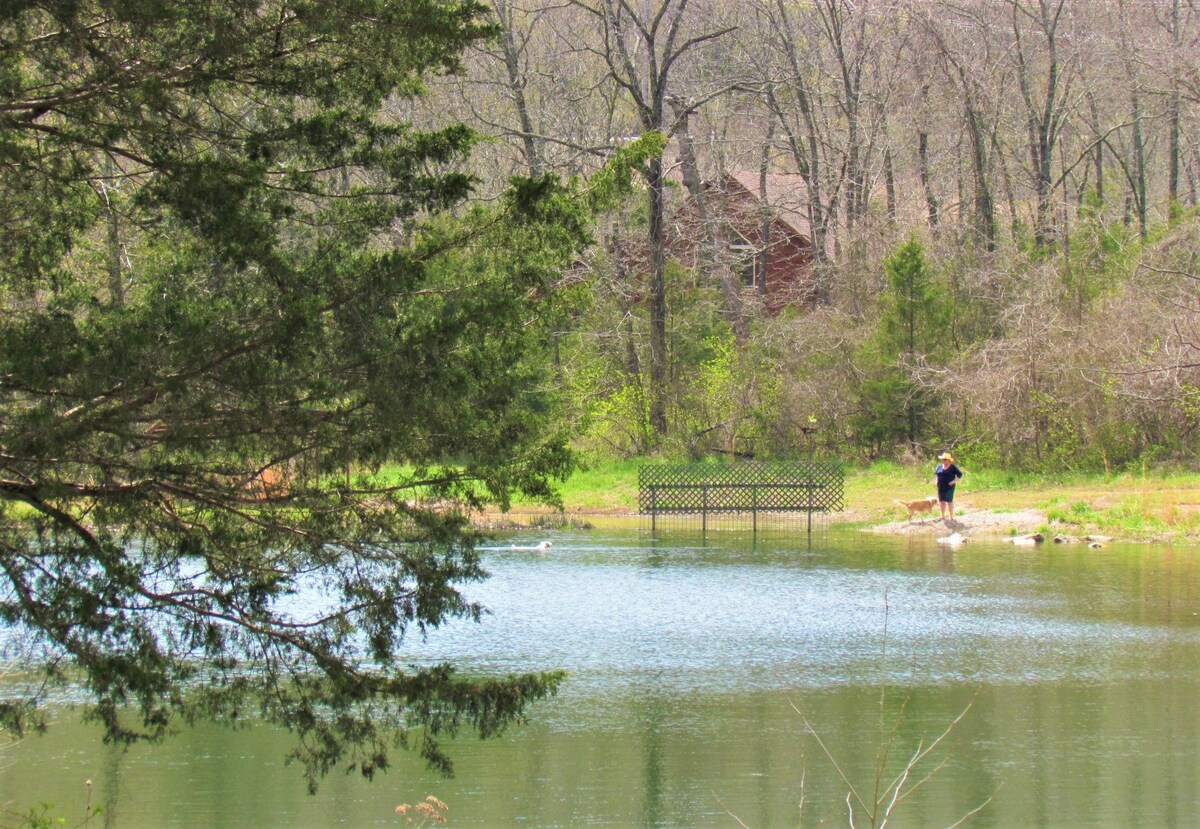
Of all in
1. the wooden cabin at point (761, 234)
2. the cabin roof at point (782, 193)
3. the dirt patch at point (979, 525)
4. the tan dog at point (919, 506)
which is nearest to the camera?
the dirt patch at point (979, 525)

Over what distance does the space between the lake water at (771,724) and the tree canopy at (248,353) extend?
5.56ft

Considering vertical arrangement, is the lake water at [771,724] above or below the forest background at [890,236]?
below

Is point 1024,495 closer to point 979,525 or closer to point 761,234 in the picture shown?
point 979,525

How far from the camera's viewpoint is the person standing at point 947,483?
24766 millimetres

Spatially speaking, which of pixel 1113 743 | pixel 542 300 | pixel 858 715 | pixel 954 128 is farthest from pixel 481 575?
pixel 954 128

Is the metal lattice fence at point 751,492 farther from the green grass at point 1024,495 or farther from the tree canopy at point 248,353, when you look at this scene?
the tree canopy at point 248,353

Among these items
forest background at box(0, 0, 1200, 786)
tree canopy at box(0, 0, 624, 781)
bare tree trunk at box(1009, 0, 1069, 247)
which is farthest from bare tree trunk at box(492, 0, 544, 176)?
tree canopy at box(0, 0, 624, 781)

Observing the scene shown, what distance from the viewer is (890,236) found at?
38906 mm

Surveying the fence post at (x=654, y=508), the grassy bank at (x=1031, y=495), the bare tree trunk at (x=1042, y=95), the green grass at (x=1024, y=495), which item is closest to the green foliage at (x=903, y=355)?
the green grass at (x=1024, y=495)

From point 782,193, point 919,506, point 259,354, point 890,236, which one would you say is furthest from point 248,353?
point 782,193

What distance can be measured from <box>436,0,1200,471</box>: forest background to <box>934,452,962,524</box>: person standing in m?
5.51

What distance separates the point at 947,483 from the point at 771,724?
13974 millimetres

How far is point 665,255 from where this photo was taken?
37469mm

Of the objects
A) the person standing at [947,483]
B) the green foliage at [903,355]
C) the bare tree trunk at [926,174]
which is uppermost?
the bare tree trunk at [926,174]
